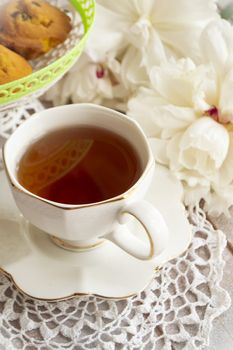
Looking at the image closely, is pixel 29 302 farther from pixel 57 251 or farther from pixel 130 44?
pixel 130 44

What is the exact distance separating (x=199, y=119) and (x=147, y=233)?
18 cm

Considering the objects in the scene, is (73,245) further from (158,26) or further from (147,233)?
(158,26)

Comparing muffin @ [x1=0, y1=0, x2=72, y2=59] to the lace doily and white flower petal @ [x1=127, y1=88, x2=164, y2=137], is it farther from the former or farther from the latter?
the lace doily

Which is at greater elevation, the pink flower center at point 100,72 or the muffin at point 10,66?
the muffin at point 10,66

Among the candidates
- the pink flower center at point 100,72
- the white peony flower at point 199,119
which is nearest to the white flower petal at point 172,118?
the white peony flower at point 199,119

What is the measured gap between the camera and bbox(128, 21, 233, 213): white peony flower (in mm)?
640

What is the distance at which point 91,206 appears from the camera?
52 centimetres

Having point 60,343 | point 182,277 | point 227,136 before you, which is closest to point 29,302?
point 60,343

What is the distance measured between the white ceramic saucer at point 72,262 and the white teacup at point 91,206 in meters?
0.02

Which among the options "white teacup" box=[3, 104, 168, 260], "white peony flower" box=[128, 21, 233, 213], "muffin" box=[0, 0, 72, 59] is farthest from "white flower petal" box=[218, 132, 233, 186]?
"muffin" box=[0, 0, 72, 59]

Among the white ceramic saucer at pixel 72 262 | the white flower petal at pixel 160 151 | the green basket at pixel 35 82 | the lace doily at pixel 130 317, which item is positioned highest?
the green basket at pixel 35 82

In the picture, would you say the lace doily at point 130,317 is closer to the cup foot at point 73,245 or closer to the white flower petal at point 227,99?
the cup foot at point 73,245

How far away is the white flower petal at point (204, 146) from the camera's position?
24.8 inches

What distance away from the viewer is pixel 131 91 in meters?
0.75
